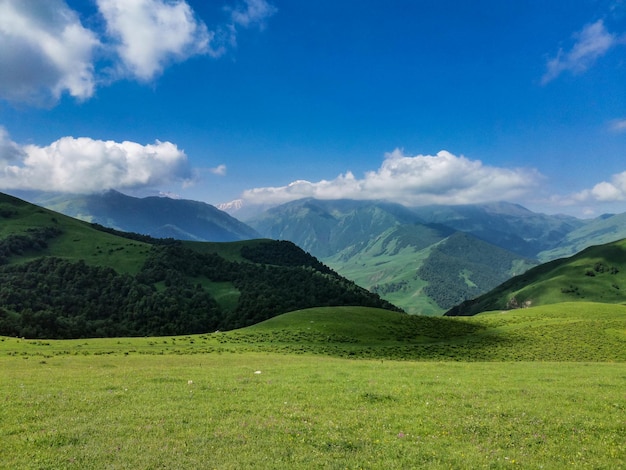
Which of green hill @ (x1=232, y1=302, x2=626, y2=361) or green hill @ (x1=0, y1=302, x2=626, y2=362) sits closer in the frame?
green hill @ (x1=0, y1=302, x2=626, y2=362)

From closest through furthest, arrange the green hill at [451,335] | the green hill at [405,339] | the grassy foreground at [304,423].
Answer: the grassy foreground at [304,423]
the green hill at [405,339]
the green hill at [451,335]

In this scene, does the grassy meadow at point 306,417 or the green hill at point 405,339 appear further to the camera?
the green hill at point 405,339

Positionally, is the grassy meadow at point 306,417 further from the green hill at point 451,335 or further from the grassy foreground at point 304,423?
the green hill at point 451,335

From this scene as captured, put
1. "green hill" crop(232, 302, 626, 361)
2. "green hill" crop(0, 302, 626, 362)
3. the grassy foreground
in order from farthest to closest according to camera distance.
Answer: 1. "green hill" crop(232, 302, 626, 361)
2. "green hill" crop(0, 302, 626, 362)
3. the grassy foreground

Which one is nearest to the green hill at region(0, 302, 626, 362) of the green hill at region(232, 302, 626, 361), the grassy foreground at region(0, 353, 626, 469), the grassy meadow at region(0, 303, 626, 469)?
the green hill at region(232, 302, 626, 361)

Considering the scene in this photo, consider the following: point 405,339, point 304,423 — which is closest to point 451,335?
point 405,339

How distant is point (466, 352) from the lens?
60.3 metres

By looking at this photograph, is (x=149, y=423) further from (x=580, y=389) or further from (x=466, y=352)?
(x=466, y=352)

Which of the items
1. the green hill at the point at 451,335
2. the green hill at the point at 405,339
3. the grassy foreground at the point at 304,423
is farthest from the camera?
the green hill at the point at 451,335

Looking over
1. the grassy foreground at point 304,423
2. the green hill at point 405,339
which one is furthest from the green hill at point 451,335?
the grassy foreground at point 304,423

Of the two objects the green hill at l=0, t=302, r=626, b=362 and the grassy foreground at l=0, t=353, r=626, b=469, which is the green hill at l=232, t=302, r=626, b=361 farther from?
the grassy foreground at l=0, t=353, r=626, b=469

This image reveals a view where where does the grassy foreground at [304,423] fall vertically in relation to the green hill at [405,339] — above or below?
above

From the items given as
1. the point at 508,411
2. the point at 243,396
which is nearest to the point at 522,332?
the point at 508,411

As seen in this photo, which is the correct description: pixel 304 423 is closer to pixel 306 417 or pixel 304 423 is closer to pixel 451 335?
pixel 306 417
